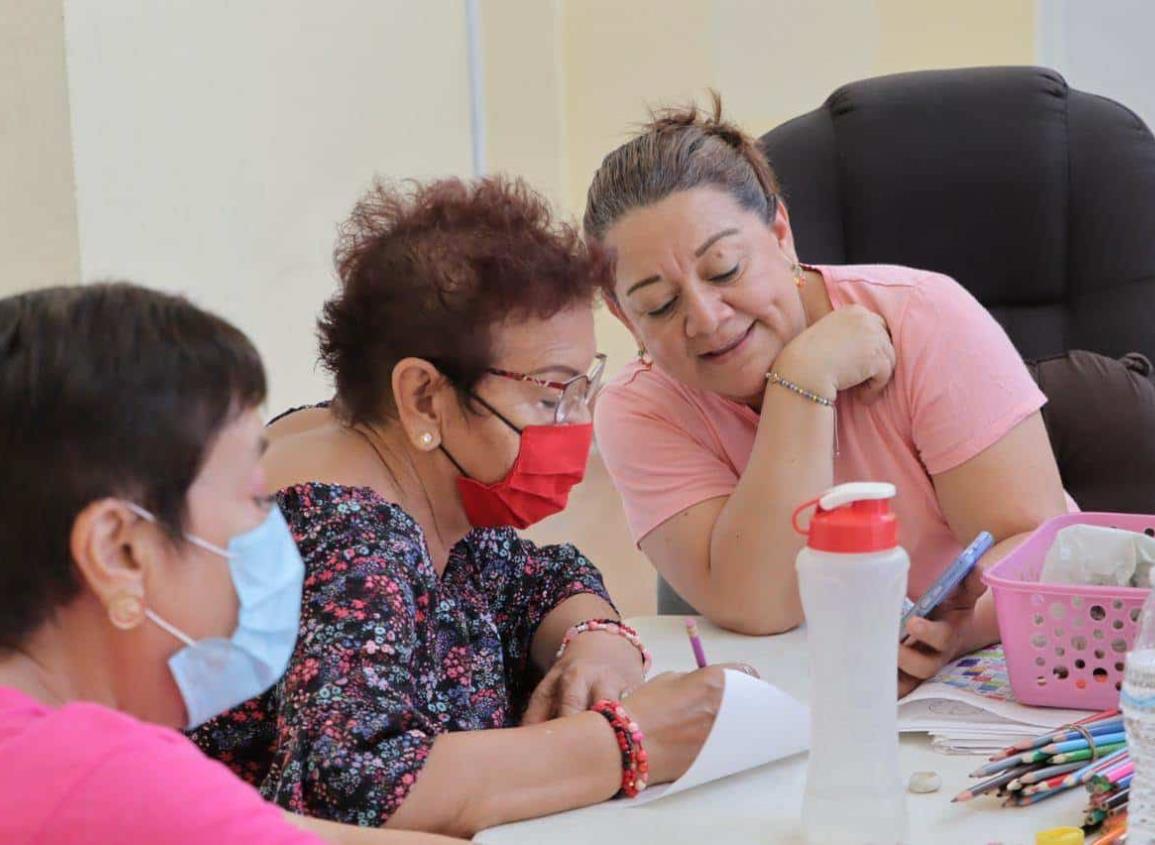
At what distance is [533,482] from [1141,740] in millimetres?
637

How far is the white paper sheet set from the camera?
1159 millimetres

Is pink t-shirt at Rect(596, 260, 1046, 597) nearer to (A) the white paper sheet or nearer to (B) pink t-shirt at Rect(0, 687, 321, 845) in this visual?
(A) the white paper sheet

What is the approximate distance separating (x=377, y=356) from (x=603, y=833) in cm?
52

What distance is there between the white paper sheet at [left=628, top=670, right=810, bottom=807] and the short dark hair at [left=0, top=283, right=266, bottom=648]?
50 cm

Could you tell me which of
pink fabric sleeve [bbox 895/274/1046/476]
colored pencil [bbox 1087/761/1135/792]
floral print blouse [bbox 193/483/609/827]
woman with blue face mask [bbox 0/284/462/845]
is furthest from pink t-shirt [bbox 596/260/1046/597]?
woman with blue face mask [bbox 0/284/462/845]

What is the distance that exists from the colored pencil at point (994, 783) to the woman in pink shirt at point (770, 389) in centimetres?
48

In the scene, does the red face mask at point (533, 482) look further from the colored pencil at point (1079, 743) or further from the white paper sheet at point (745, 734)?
the colored pencil at point (1079, 743)

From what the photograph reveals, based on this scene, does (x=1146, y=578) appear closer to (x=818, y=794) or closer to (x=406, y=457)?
(x=818, y=794)

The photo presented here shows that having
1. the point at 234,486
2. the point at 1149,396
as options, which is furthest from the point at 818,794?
the point at 1149,396

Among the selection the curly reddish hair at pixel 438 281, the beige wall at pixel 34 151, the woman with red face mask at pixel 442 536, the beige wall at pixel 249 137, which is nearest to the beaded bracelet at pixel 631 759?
the woman with red face mask at pixel 442 536

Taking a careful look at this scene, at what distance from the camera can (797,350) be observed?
1.68 metres

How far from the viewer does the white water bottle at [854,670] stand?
1012 millimetres

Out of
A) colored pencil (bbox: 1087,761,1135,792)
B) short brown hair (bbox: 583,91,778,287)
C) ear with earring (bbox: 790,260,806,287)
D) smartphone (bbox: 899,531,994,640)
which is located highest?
short brown hair (bbox: 583,91,778,287)

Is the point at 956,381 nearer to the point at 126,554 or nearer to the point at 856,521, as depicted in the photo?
the point at 856,521
